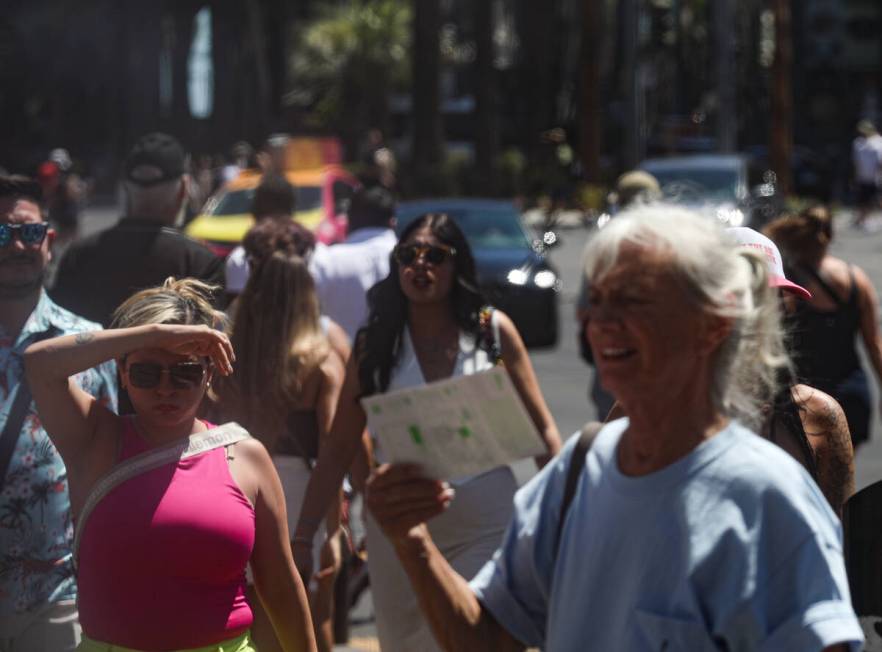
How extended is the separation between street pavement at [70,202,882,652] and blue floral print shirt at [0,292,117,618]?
246 cm

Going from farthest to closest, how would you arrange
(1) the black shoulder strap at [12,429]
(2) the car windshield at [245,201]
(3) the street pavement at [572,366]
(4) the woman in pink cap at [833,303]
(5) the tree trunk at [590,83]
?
(5) the tree trunk at [590,83]
(2) the car windshield at [245,201]
(3) the street pavement at [572,366]
(4) the woman in pink cap at [833,303]
(1) the black shoulder strap at [12,429]

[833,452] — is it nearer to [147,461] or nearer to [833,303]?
[147,461]

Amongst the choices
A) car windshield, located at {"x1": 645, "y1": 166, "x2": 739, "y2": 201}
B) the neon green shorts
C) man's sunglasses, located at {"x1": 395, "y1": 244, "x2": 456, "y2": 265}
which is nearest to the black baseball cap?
man's sunglasses, located at {"x1": 395, "y1": 244, "x2": 456, "y2": 265}

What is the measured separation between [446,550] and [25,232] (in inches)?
64.3

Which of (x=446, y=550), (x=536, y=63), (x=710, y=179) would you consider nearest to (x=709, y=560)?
(x=446, y=550)

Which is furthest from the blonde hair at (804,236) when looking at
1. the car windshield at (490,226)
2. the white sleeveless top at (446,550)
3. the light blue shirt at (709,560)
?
the car windshield at (490,226)

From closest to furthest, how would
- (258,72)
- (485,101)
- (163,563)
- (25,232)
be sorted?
(163,563)
(25,232)
(485,101)
(258,72)

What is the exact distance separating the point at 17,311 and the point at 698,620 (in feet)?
9.46

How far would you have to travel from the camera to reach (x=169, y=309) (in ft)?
13.6

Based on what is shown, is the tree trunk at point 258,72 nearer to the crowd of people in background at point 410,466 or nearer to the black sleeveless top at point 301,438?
the crowd of people in background at point 410,466

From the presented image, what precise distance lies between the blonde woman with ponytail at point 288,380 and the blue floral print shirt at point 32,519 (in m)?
0.94

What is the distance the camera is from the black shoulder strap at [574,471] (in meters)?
2.84

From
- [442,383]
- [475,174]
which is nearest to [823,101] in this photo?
[475,174]

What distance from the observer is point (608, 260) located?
273cm
